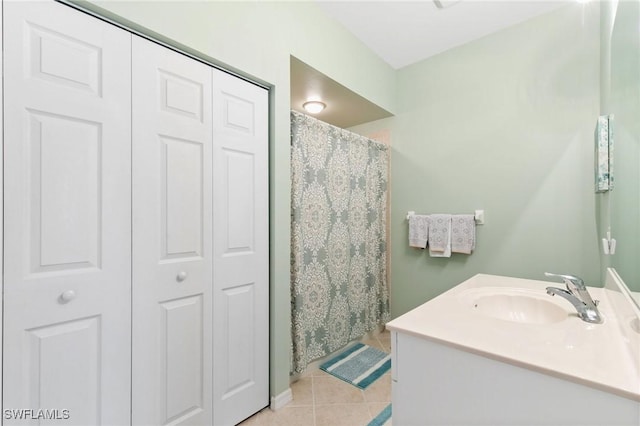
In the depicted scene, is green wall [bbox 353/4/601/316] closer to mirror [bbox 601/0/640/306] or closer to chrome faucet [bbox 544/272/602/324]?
mirror [bbox 601/0/640/306]

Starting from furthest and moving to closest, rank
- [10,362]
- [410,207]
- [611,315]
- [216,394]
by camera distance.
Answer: [410,207], [216,394], [611,315], [10,362]

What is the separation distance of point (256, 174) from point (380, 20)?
57.6 inches

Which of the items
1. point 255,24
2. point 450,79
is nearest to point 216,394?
point 255,24

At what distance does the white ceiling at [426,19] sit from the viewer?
1860 millimetres

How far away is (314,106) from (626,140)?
6.51 feet

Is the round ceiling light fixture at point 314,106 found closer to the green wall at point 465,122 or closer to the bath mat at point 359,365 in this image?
the green wall at point 465,122

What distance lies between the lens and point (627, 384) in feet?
2.13

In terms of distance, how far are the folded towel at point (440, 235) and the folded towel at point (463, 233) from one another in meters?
0.04

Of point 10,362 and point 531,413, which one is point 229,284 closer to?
point 10,362

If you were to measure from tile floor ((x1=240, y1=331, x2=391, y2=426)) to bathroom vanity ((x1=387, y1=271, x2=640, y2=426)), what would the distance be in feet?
2.51

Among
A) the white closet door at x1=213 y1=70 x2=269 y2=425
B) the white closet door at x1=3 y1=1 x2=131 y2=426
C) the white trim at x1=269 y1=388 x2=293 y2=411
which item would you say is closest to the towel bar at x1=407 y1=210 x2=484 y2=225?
the white closet door at x1=213 y1=70 x2=269 y2=425

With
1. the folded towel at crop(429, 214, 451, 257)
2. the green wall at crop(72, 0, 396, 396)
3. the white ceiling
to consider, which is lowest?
the folded towel at crop(429, 214, 451, 257)

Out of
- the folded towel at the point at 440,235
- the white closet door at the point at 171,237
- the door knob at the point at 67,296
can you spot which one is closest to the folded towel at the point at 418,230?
the folded towel at the point at 440,235

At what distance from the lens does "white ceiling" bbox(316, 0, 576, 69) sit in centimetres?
186
